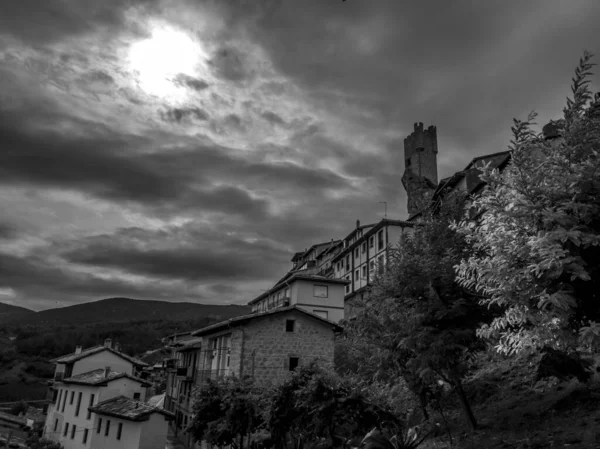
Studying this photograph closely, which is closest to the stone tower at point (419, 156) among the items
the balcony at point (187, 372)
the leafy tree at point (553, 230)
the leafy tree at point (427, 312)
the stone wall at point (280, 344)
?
the balcony at point (187, 372)

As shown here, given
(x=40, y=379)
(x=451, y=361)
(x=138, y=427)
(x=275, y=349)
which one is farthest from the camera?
(x=40, y=379)

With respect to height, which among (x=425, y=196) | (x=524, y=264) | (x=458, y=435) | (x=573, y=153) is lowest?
(x=458, y=435)

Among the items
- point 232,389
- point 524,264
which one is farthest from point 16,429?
point 524,264

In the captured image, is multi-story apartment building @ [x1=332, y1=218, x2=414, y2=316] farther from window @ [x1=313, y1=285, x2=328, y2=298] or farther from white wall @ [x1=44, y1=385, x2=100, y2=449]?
white wall @ [x1=44, y1=385, x2=100, y2=449]

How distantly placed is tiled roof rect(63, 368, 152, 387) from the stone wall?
60.1 ft

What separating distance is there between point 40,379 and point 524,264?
9032 cm

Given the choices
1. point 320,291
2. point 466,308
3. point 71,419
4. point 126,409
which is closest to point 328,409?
point 466,308

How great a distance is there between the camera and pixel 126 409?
1342 inches

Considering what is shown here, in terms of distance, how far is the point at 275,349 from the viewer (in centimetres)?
2816

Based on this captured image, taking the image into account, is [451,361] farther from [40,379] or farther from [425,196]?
[40,379]

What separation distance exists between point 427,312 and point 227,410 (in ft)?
34.7

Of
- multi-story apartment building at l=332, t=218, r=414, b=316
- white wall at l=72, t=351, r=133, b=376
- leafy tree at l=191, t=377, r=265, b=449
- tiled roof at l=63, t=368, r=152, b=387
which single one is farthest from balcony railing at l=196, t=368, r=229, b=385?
white wall at l=72, t=351, r=133, b=376

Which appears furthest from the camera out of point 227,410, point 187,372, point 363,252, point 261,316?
point 363,252

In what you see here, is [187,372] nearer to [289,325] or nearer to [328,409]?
[289,325]
